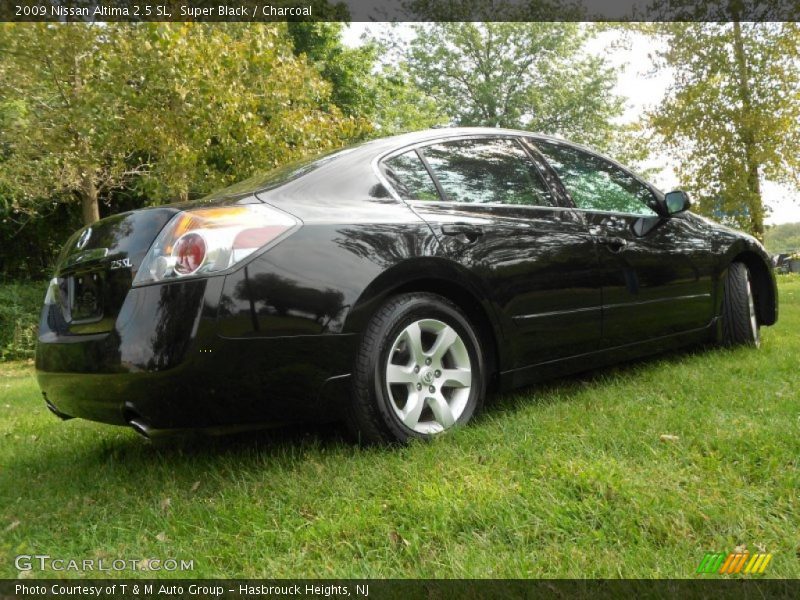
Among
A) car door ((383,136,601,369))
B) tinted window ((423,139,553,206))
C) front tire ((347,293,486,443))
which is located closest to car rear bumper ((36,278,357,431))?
front tire ((347,293,486,443))

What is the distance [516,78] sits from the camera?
34750 mm

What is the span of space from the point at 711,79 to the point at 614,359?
10.1m

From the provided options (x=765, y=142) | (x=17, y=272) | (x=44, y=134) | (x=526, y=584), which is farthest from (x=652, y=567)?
(x=17, y=272)

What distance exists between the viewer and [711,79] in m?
11.9

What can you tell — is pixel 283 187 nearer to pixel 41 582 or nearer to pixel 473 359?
pixel 473 359

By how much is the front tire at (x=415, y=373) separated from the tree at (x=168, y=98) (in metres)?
5.05

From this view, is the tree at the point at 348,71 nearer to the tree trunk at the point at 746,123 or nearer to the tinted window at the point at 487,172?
the tree trunk at the point at 746,123

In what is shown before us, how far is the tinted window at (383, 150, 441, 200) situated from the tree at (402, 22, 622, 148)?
3182cm

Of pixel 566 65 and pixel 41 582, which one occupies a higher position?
pixel 566 65

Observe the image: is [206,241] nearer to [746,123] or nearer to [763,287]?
[763,287]

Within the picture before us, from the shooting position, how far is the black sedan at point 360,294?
2.41m

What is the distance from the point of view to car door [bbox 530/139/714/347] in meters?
3.75

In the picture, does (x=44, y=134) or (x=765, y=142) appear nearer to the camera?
(x=44, y=134)

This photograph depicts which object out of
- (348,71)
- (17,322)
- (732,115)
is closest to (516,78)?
(348,71)
